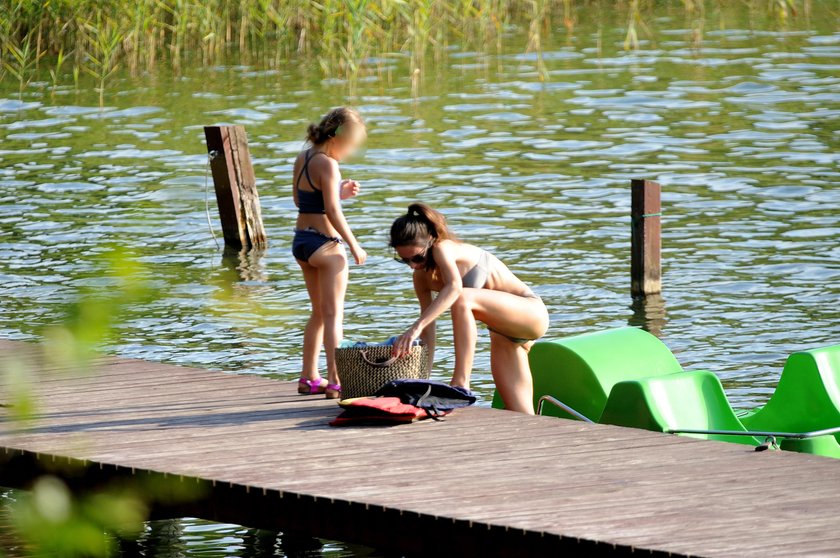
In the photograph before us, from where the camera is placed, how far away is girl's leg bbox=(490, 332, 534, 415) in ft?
21.6

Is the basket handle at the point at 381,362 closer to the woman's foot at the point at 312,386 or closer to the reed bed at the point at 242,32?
the woman's foot at the point at 312,386

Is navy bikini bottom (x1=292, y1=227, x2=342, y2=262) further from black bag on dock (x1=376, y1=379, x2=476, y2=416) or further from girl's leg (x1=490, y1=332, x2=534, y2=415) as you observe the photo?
girl's leg (x1=490, y1=332, x2=534, y2=415)

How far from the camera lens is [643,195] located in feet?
35.0

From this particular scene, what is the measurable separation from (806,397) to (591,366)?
3.35 ft

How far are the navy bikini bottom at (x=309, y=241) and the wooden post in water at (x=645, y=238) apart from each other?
15.1ft

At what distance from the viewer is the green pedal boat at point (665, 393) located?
6141 millimetres

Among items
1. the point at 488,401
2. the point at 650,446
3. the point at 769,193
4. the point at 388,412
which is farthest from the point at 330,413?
the point at 769,193

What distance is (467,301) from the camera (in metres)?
6.23

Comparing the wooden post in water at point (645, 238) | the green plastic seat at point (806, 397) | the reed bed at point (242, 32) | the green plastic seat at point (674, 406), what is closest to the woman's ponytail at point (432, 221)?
the green plastic seat at point (674, 406)

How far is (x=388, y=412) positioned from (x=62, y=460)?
1.35 meters

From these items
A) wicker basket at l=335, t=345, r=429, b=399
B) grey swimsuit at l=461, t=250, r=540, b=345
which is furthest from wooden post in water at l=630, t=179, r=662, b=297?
wicker basket at l=335, t=345, r=429, b=399

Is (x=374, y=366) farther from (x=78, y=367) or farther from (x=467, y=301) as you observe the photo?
(x=78, y=367)

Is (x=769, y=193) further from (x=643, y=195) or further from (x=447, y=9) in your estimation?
(x=447, y=9)

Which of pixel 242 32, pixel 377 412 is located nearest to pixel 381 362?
pixel 377 412
